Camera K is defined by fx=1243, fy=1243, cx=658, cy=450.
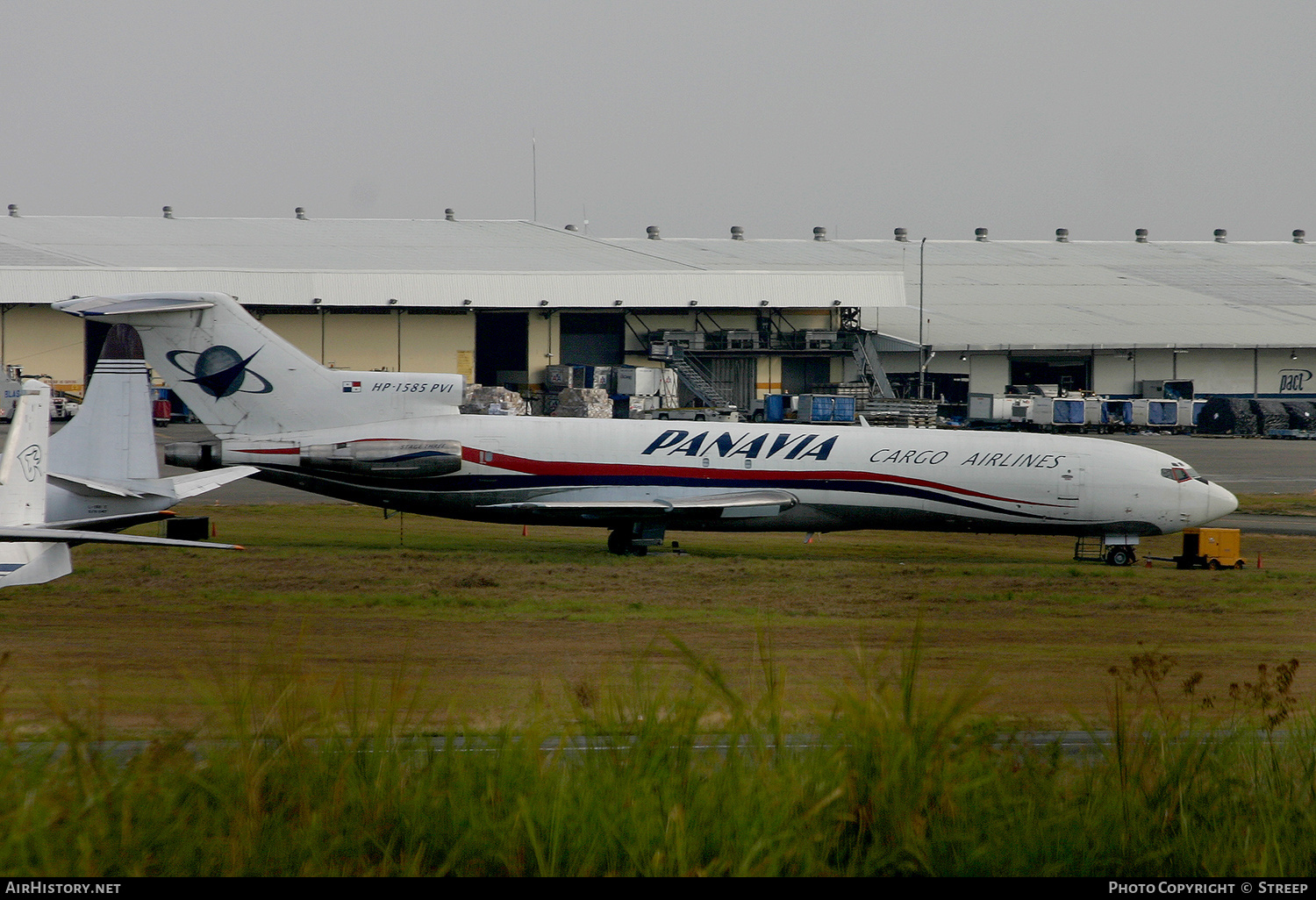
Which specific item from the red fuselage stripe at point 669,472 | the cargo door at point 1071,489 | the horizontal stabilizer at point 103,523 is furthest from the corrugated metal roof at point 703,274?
the cargo door at point 1071,489

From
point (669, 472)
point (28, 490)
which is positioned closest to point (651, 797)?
point (28, 490)

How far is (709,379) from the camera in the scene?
85.1 meters

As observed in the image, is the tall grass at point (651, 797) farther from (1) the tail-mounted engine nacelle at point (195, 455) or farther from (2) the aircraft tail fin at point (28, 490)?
(1) the tail-mounted engine nacelle at point (195, 455)

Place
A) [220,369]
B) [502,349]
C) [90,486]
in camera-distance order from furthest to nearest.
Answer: [502,349], [220,369], [90,486]

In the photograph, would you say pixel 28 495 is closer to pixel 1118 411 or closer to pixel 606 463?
pixel 606 463

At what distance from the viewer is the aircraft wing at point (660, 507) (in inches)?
1245

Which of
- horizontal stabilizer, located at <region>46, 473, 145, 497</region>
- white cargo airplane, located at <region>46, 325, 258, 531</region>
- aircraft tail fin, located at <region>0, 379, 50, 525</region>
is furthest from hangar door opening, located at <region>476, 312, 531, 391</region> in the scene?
aircraft tail fin, located at <region>0, 379, 50, 525</region>

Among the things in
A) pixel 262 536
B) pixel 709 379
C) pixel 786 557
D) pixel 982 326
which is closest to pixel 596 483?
pixel 786 557

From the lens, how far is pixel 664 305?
268 feet

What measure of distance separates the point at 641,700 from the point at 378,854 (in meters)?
2.43

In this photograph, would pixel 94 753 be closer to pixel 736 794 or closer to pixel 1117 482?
pixel 736 794

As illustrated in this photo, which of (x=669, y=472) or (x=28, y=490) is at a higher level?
(x=28, y=490)

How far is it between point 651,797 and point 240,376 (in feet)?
85.2

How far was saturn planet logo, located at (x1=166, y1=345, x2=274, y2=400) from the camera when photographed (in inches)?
1248
